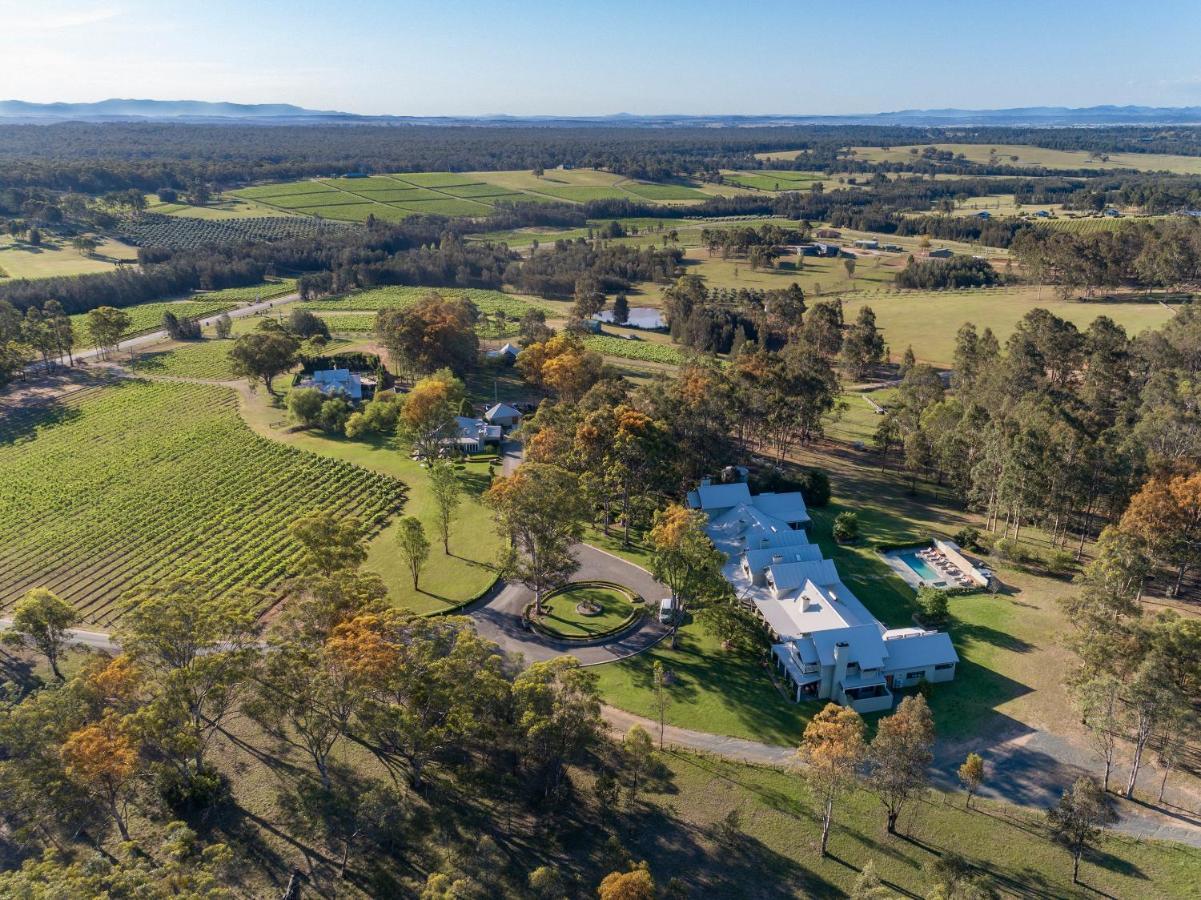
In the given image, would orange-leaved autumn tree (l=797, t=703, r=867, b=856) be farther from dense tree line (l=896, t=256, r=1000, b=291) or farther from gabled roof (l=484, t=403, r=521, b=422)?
dense tree line (l=896, t=256, r=1000, b=291)

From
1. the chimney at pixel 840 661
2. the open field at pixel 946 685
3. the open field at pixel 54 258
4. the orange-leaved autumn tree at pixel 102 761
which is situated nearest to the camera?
the orange-leaved autumn tree at pixel 102 761

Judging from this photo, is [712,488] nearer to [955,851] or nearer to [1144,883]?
[955,851]

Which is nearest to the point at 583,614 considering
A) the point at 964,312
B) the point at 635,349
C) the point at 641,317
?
the point at 635,349

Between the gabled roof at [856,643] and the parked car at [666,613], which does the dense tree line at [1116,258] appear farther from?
the parked car at [666,613]

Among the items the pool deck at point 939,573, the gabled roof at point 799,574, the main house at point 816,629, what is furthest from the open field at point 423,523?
the pool deck at point 939,573

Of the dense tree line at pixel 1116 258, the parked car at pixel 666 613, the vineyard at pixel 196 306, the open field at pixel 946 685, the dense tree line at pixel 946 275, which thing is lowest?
the open field at pixel 946 685

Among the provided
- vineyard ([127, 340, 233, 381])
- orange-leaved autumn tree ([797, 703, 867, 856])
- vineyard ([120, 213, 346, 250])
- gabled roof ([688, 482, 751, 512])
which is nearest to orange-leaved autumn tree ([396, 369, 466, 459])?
gabled roof ([688, 482, 751, 512])

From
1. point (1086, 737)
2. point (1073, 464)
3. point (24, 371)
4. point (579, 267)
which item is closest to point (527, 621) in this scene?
point (1086, 737)
